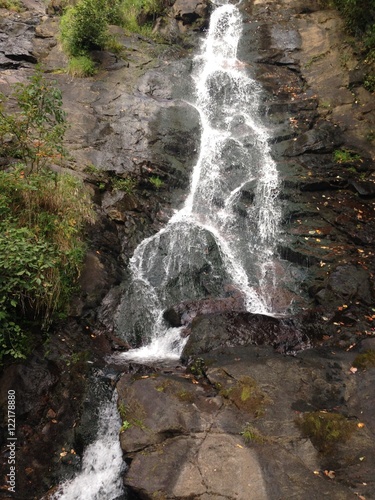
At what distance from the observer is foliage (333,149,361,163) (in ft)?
34.0

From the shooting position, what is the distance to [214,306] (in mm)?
7500

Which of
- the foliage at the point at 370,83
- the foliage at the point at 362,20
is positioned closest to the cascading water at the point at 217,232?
the foliage at the point at 370,83

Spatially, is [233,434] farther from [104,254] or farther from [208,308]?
[104,254]

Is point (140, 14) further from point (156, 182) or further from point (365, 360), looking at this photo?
point (365, 360)

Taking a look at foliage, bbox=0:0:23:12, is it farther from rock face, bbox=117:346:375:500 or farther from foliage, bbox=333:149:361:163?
rock face, bbox=117:346:375:500

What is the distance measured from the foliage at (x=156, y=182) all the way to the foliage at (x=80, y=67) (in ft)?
16.4

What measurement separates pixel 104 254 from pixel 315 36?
37.6ft

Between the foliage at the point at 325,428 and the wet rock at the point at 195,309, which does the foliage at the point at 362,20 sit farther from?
the foliage at the point at 325,428

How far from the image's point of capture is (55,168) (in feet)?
29.2

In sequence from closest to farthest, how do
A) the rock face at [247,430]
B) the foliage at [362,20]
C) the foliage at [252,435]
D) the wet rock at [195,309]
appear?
the rock face at [247,430], the foliage at [252,435], the wet rock at [195,309], the foliage at [362,20]

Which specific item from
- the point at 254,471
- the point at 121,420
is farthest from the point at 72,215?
the point at 254,471

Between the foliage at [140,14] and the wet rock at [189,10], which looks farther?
the wet rock at [189,10]

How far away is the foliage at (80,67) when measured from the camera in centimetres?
1243

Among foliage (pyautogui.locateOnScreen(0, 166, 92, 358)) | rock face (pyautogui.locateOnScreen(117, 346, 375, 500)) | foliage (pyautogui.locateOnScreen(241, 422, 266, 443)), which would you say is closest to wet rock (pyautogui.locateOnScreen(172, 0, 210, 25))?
foliage (pyautogui.locateOnScreen(0, 166, 92, 358))
